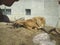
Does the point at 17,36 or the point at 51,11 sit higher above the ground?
the point at 51,11

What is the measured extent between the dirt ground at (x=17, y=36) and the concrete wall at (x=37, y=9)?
379mm

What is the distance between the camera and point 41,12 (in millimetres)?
2387

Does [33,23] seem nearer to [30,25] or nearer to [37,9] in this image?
[30,25]

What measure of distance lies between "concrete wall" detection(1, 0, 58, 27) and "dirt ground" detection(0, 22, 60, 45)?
0.38m

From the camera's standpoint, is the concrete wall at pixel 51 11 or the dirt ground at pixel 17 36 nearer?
the dirt ground at pixel 17 36

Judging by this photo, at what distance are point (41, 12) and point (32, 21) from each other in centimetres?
34

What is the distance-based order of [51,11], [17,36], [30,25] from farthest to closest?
[51,11]
[30,25]
[17,36]

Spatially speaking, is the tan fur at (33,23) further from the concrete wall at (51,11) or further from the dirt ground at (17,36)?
the concrete wall at (51,11)

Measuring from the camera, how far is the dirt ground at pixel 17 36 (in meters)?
1.81

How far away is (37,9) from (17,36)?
25.4 inches

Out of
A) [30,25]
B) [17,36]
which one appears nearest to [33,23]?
[30,25]

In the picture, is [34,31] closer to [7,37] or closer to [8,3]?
[7,37]

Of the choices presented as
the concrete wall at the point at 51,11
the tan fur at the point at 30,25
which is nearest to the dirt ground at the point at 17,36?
the tan fur at the point at 30,25

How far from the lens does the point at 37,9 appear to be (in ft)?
7.89
